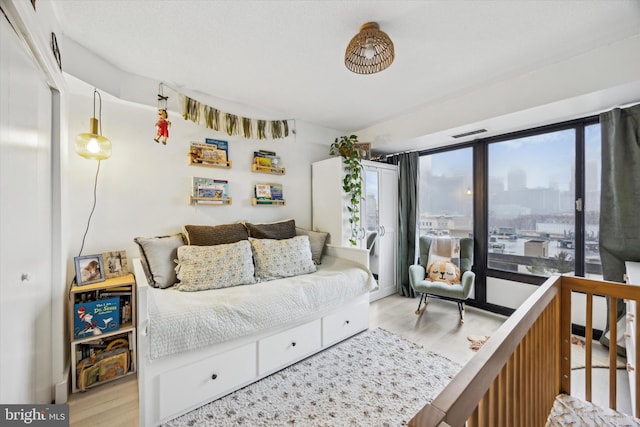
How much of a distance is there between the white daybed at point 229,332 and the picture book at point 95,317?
272mm

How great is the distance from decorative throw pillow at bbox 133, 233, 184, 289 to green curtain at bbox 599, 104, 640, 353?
147 inches

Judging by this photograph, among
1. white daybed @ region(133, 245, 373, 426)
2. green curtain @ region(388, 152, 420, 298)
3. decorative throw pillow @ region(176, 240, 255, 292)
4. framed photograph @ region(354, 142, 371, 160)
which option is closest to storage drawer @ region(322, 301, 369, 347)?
white daybed @ region(133, 245, 373, 426)

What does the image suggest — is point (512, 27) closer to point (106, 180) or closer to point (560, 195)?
point (560, 195)

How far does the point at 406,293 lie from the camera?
3578mm

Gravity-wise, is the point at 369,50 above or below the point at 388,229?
above

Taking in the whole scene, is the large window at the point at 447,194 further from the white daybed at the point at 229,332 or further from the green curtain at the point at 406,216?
the white daybed at the point at 229,332

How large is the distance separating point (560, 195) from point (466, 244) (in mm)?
1020

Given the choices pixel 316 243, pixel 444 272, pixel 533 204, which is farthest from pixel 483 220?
pixel 316 243

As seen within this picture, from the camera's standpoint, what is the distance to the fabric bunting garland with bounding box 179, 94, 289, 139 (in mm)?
2420

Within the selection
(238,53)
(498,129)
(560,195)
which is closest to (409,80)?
(498,129)

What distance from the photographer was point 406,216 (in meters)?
3.70

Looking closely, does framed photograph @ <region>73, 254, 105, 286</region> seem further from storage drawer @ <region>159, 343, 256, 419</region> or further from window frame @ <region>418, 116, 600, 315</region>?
window frame @ <region>418, 116, 600, 315</region>

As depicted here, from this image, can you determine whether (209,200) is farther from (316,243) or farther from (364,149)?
(364,149)

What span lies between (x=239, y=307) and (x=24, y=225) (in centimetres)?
115
